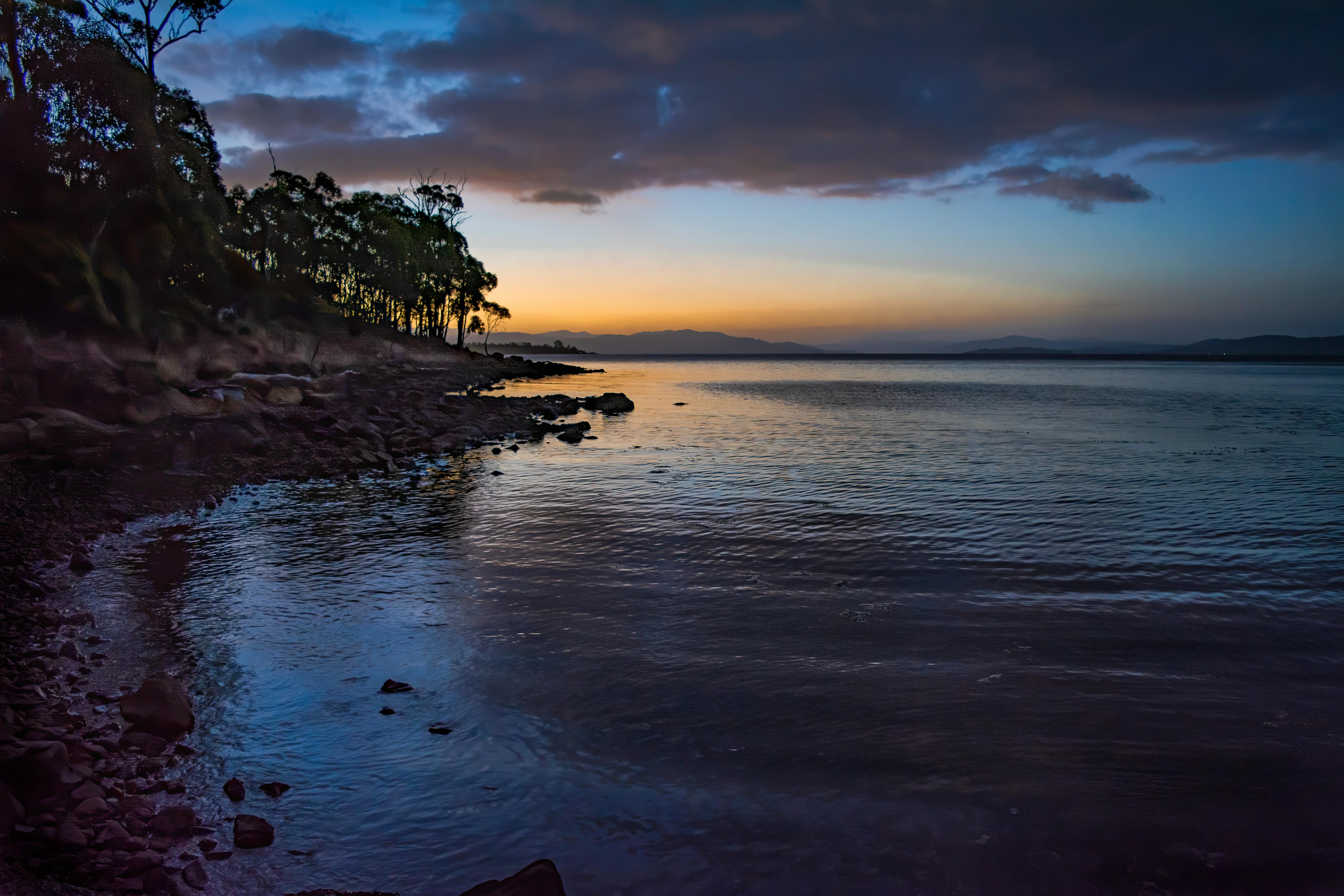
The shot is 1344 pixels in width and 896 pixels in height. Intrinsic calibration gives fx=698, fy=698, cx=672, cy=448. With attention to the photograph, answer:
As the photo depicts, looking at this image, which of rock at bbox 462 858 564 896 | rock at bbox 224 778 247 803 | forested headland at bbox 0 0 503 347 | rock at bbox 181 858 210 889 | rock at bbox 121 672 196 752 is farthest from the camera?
forested headland at bbox 0 0 503 347

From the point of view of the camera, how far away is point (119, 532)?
1298 centimetres

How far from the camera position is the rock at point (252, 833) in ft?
15.3

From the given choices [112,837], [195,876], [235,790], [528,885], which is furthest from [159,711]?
[528,885]

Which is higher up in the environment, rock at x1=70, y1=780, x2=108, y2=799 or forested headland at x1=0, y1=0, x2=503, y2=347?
forested headland at x1=0, y1=0, x2=503, y2=347

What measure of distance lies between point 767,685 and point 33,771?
5.91 m

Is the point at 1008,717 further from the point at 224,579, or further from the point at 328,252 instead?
the point at 328,252

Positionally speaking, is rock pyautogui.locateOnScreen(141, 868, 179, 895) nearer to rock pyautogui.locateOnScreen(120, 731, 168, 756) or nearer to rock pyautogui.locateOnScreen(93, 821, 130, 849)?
rock pyautogui.locateOnScreen(93, 821, 130, 849)

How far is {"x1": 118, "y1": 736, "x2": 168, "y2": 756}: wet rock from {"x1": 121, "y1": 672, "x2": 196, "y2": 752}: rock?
0.45 ft

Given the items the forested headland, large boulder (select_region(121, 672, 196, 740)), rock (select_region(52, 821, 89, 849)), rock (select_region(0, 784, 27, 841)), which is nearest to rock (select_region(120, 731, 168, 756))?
large boulder (select_region(121, 672, 196, 740))

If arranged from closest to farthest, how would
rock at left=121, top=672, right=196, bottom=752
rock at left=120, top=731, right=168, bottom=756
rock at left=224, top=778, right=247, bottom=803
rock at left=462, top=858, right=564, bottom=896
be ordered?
rock at left=462, top=858, right=564, bottom=896 → rock at left=224, top=778, right=247, bottom=803 → rock at left=120, top=731, right=168, bottom=756 → rock at left=121, top=672, right=196, bottom=752

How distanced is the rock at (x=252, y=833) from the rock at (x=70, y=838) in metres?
0.81

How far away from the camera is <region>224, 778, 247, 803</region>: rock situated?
17.0ft

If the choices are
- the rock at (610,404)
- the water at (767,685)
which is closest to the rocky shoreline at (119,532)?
the water at (767,685)

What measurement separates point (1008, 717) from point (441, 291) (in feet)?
325
